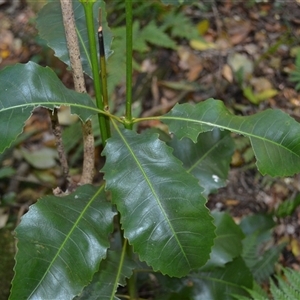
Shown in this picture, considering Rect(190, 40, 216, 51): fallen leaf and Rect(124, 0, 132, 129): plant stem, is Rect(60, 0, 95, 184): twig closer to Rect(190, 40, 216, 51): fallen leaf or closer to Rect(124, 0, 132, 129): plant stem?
Rect(124, 0, 132, 129): plant stem

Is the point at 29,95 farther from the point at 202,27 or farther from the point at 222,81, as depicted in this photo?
the point at 202,27

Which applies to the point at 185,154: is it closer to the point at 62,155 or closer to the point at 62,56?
the point at 62,155

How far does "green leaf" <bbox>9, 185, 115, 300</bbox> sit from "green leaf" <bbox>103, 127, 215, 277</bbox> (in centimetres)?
12

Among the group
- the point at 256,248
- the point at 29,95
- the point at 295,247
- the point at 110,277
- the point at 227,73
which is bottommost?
the point at 295,247

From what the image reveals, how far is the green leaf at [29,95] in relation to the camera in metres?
1.04

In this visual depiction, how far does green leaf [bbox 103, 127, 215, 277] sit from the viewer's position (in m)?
1.04

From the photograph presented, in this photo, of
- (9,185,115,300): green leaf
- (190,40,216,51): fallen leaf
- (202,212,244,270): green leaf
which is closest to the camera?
(9,185,115,300): green leaf

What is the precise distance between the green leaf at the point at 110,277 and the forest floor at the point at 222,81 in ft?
2.96

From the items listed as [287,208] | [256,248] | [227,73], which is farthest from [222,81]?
[256,248]

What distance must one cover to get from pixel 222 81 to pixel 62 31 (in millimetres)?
1783

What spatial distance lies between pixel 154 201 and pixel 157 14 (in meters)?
2.51

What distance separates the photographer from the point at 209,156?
5.21 feet

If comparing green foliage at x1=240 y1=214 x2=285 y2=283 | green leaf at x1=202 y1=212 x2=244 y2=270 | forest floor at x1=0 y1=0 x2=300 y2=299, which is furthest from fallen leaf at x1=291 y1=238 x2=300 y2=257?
green leaf at x1=202 y1=212 x2=244 y2=270

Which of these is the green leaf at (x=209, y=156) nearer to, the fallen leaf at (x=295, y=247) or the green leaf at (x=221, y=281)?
the green leaf at (x=221, y=281)
